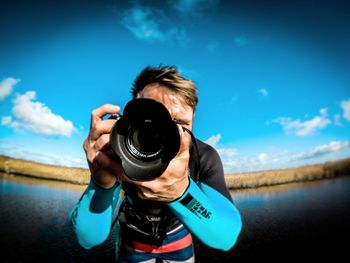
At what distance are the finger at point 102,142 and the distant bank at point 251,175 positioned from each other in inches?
1349

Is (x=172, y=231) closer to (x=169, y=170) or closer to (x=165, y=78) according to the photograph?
(x=169, y=170)

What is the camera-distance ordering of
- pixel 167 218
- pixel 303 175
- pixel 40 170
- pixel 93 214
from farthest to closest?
pixel 40 170 < pixel 303 175 < pixel 167 218 < pixel 93 214

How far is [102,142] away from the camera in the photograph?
1.21 metres

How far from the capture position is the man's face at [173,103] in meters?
1.95

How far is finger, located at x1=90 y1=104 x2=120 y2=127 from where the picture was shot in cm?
127

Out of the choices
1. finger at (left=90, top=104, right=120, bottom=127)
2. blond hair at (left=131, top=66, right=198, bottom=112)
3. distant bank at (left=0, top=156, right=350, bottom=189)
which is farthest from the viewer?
distant bank at (left=0, top=156, right=350, bottom=189)

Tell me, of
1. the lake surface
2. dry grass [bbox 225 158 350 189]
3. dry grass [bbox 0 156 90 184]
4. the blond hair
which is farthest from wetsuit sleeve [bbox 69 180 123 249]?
dry grass [bbox 0 156 90 184]

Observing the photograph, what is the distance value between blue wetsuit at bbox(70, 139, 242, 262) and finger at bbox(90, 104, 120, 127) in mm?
466

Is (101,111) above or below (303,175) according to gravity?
above

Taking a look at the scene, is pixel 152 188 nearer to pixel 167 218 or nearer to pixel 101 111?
pixel 101 111

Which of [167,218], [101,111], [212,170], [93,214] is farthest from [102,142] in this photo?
[212,170]

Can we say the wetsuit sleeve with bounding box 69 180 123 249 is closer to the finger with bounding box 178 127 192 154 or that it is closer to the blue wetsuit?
the blue wetsuit

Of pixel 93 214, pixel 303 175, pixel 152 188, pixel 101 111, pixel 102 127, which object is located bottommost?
pixel 303 175

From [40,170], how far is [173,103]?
52.9 meters
